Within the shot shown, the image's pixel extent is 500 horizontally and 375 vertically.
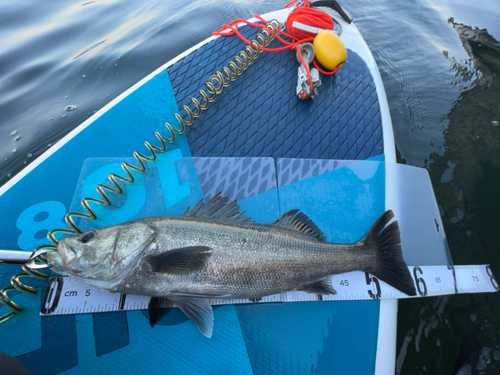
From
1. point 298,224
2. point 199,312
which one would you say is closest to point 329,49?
point 298,224

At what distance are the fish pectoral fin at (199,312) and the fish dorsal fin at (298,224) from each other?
76 centimetres

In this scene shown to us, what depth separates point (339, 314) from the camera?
1.86 m

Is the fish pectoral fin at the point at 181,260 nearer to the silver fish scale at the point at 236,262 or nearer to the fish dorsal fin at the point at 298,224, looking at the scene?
the silver fish scale at the point at 236,262

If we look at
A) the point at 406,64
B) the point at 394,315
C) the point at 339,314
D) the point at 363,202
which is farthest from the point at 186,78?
the point at 406,64

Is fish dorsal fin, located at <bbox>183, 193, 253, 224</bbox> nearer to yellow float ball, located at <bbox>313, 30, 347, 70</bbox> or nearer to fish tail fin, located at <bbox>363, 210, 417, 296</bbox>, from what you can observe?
fish tail fin, located at <bbox>363, 210, 417, 296</bbox>

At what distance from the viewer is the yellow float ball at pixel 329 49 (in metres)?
2.76

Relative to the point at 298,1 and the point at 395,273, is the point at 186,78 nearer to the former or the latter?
the point at 298,1

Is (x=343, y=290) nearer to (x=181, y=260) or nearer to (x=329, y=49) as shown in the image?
(x=181, y=260)

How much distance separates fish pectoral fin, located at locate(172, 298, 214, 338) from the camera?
1654mm

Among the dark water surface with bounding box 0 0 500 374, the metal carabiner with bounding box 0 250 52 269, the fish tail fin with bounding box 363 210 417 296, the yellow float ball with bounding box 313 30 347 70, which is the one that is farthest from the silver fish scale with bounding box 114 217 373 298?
the yellow float ball with bounding box 313 30 347 70

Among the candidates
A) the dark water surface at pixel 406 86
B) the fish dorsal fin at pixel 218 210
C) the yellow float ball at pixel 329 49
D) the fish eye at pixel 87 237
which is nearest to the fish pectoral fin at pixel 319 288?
the fish dorsal fin at pixel 218 210

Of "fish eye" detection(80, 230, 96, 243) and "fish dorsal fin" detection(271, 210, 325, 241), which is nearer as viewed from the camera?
"fish eye" detection(80, 230, 96, 243)

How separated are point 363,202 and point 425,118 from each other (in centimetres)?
241

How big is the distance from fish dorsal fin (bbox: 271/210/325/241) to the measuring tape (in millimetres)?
411
